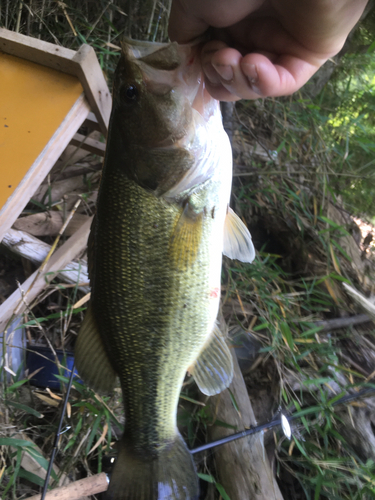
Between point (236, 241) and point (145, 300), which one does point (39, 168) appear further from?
point (236, 241)

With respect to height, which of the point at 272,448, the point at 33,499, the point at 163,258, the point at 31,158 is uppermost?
the point at 31,158

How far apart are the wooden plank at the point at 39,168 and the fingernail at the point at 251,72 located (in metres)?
0.87

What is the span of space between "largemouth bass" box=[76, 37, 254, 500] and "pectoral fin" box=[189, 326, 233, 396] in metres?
0.02

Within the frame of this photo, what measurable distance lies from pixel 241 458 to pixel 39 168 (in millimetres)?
1607

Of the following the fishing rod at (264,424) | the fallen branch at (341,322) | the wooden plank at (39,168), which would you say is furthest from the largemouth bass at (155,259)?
the fallen branch at (341,322)

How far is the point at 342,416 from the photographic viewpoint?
182cm

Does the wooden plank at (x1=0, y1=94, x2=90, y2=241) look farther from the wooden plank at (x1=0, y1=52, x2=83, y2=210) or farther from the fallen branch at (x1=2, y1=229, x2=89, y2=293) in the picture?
the fallen branch at (x1=2, y1=229, x2=89, y2=293)

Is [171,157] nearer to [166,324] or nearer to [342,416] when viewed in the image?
[166,324]

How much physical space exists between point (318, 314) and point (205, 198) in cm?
157

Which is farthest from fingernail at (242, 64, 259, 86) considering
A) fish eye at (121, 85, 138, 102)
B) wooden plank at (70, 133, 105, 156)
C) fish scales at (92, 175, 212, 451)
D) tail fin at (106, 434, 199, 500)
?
wooden plank at (70, 133, 105, 156)

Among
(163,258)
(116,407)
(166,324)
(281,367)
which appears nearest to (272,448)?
(281,367)

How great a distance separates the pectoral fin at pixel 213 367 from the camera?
1.20 metres

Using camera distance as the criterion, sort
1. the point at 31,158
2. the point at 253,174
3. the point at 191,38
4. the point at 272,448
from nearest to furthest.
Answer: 1. the point at 191,38
2. the point at 31,158
3. the point at 272,448
4. the point at 253,174

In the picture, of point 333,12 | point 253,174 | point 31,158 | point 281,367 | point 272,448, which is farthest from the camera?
point 253,174
